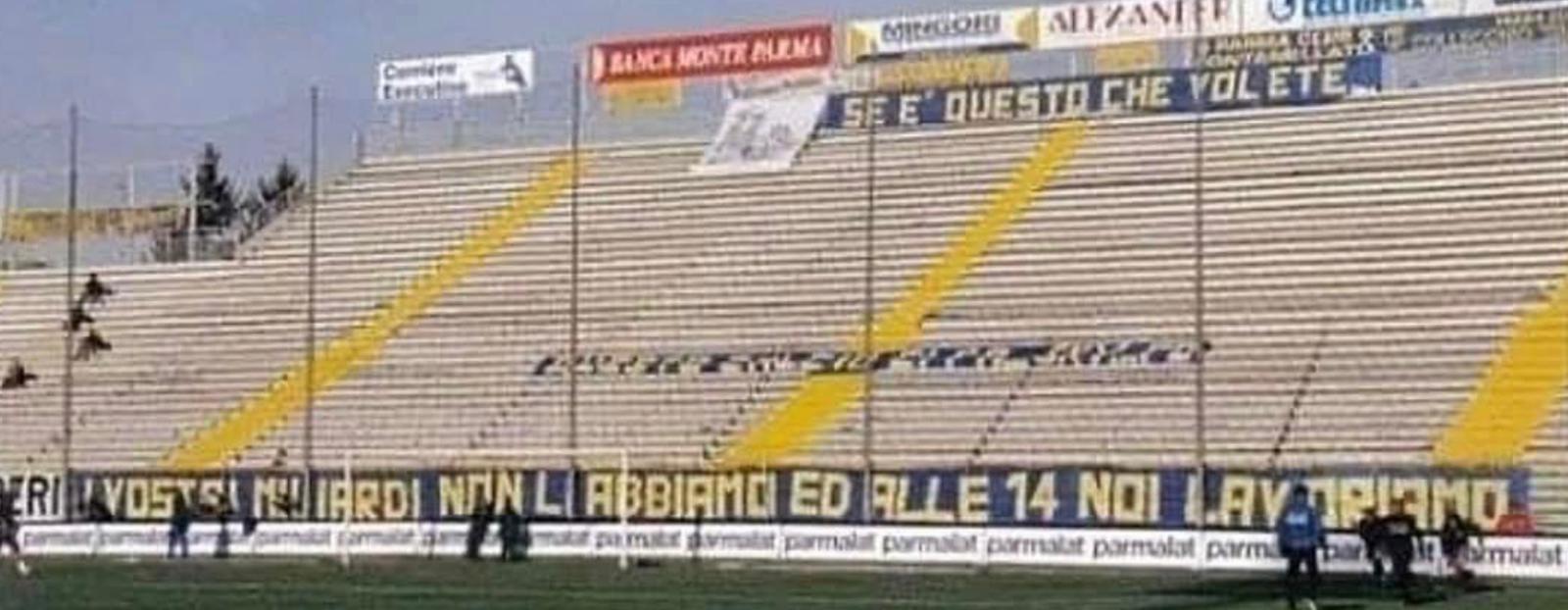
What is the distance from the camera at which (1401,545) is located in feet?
122

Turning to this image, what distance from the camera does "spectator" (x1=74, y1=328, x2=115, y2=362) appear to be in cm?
6719

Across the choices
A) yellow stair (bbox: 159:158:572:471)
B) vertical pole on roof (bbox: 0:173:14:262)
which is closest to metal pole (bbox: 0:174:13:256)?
vertical pole on roof (bbox: 0:173:14:262)

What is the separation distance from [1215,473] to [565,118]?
27.0 metres

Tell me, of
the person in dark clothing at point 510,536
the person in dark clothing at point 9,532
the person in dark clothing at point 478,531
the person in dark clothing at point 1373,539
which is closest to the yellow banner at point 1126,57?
the person in dark clothing at point 478,531

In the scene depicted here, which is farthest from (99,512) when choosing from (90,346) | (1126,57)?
(1126,57)

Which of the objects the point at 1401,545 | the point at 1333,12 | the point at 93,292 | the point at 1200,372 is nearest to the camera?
the point at 1401,545

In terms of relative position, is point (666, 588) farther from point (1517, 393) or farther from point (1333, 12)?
point (1333, 12)

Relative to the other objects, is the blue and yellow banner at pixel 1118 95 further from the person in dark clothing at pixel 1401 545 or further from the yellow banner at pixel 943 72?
the person in dark clothing at pixel 1401 545

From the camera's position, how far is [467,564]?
48.5m

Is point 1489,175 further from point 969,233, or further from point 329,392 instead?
point 329,392

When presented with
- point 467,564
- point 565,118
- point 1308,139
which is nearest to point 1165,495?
point 467,564

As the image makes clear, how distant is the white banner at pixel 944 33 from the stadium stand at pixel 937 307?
3617 millimetres

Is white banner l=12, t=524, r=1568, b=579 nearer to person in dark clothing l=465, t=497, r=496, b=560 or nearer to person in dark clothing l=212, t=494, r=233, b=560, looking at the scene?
person in dark clothing l=212, t=494, r=233, b=560

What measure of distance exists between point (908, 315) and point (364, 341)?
11.5 m
